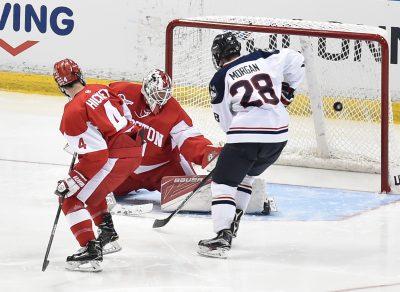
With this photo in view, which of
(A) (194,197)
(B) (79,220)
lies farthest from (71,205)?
(A) (194,197)

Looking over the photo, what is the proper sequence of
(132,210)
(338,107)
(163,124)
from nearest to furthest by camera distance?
(132,210), (163,124), (338,107)

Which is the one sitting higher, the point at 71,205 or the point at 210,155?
the point at 71,205

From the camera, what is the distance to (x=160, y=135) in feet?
20.2

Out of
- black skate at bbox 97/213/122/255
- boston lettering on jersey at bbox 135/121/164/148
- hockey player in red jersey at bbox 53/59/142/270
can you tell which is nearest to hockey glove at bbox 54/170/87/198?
hockey player in red jersey at bbox 53/59/142/270

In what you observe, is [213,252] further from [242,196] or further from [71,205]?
[71,205]

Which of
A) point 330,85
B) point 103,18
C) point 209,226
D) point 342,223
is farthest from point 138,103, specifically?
point 103,18

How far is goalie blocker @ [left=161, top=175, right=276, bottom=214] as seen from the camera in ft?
19.7

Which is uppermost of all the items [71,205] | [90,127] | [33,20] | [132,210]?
[90,127]

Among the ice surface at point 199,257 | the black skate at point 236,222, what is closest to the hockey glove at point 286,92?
the black skate at point 236,222

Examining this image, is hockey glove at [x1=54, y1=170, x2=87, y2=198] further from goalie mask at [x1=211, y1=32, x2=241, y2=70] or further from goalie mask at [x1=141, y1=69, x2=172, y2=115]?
goalie mask at [x1=141, y1=69, x2=172, y2=115]

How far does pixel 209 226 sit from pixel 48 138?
92.8 inches

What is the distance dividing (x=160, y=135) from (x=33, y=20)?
330 centimetres

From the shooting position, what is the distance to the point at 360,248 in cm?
543

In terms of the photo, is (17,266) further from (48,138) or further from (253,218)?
(48,138)
